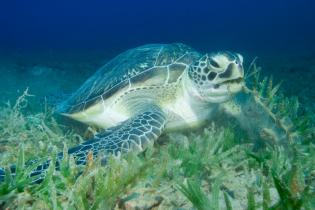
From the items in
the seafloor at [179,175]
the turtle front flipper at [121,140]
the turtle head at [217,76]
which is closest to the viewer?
the seafloor at [179,175]

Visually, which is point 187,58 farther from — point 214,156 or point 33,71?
point 33,71

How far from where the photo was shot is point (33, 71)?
27.1ft

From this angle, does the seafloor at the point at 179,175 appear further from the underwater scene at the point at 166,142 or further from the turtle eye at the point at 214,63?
the turtle eye at the point at 214,63

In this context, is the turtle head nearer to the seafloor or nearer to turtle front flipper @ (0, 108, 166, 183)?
the seafloor

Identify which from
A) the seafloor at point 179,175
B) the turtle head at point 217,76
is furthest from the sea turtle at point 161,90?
the seafloor at point 179,175

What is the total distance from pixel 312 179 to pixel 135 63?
2.27 meters

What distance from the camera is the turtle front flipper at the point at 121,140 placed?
197 centimetres

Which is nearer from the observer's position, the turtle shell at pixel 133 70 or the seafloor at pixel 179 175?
the seafloor at pixel 179 175

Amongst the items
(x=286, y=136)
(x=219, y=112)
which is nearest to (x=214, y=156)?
(x=286, y=136)

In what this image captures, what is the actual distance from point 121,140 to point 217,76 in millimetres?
1209

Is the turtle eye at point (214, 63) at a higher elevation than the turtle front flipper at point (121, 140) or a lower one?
higher

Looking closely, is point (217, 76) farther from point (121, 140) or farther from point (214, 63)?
point (121, 140)

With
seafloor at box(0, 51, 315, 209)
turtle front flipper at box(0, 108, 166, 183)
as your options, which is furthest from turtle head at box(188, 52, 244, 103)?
turtle front flipper at box(0, 108, 166, 183)

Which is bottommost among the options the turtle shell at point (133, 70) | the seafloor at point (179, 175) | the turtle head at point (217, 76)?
the seafloor at point (179, 175)
